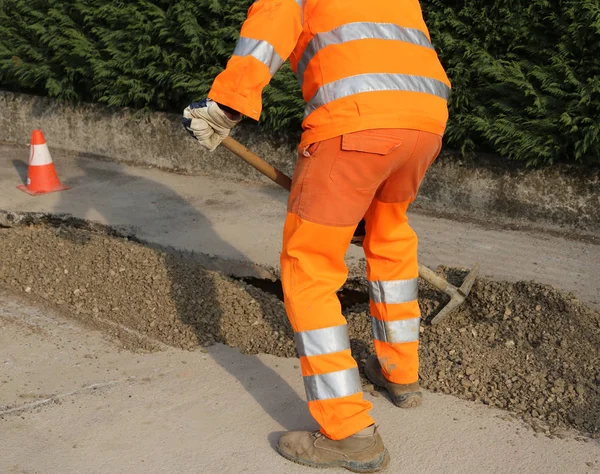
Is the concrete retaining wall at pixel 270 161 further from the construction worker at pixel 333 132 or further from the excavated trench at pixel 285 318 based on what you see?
the construction worker at pixel 333 132

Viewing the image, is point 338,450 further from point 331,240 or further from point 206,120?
point 206,120

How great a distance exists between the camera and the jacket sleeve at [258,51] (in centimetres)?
290

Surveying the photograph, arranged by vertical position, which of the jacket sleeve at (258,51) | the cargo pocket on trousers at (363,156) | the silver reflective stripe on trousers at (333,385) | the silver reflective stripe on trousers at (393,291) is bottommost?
the silver reflective stripe on trousers at (333,385)

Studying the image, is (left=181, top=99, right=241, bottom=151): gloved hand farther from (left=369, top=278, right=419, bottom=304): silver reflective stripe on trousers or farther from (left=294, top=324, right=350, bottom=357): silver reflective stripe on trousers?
(left=369, top=278, right=419, bottom=304): silver reflective stripe on trousers

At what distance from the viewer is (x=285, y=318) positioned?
4340 millimetres

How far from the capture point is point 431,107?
3.11m

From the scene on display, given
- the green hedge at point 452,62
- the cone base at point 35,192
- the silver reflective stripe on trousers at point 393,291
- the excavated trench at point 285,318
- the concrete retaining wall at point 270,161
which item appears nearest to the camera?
the silver reflective stripe on trousers at point 393,291

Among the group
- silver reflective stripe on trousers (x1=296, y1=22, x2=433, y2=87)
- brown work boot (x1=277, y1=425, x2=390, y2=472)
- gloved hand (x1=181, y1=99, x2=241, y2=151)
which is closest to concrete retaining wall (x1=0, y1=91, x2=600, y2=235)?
silver reflective stripe on trousers (x1=296, y1=22, x2=433, y2=87)

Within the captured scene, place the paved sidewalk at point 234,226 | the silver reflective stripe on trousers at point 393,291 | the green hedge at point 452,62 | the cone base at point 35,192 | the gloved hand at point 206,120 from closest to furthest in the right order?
1. the gloved hand at point 206,120
2. the silver reflective stripe on trousers at point 393,291
3. the paved sidewalk at point 234,226
4. the green hedge at point 452,62
5. the cone base at point 35,192

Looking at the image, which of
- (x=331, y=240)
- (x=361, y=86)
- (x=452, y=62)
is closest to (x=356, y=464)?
(x=331, y=240)

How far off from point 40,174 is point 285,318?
325cm

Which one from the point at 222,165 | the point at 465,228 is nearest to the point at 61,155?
the point at 222,165

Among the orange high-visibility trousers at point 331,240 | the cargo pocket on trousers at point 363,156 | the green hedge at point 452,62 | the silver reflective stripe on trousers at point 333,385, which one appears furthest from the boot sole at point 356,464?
the green hedge at point 452,62

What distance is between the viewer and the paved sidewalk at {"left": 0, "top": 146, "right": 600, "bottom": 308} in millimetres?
5086
